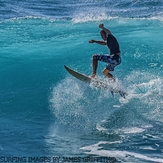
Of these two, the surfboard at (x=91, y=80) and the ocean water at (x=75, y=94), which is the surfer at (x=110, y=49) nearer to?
the surfboard at (x=91, y=80)

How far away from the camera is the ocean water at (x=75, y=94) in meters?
10.0

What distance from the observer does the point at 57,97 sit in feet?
43.2

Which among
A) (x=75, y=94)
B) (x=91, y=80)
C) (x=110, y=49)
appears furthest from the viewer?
(x=75, y=94)

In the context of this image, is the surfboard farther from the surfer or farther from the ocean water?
the ocean water

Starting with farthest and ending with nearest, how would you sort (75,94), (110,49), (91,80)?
(75,94) < (91,80) < (110,49)

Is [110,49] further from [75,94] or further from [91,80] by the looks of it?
[75,94]

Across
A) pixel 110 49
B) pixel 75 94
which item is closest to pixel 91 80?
pixel 110 49

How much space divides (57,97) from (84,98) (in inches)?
37.6

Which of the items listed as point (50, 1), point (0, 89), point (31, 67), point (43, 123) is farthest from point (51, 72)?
point (50, 1)

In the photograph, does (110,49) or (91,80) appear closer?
(110,49)

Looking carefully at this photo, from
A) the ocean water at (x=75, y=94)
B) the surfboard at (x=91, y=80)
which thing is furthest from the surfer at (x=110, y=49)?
the ocean water at (x=75, y=94)

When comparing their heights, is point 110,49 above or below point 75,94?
above

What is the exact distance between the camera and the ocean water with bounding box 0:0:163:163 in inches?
395

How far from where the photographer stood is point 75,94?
43.3ft
